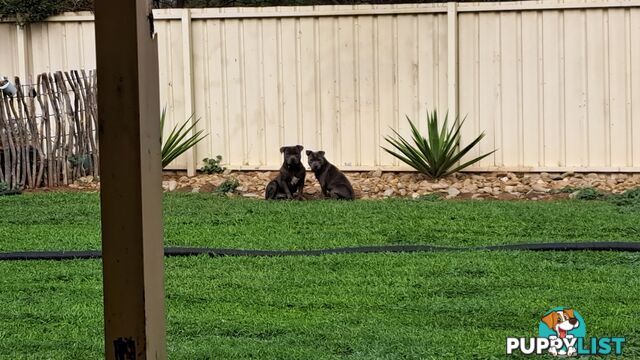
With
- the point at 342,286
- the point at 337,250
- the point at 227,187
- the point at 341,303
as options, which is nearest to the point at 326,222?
the point at 337,250

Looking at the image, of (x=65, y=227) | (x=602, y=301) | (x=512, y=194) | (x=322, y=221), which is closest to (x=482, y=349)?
(x=602, y=301)

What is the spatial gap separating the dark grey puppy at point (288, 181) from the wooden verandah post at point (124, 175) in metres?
9.12

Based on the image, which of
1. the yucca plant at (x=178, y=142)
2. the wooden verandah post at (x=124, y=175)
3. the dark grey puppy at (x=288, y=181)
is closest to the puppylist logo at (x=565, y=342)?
the wooden verandah post at (x=124, y=175)

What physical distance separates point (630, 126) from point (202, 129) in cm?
539

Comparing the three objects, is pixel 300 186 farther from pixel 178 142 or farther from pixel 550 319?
pixel 550 319

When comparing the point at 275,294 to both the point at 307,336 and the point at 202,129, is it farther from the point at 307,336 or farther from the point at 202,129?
the point at 202,129

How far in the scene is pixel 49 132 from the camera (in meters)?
12.1

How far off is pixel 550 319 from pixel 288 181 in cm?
625

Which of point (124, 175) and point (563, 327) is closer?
point (124, 175)

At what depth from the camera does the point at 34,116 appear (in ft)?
39.7

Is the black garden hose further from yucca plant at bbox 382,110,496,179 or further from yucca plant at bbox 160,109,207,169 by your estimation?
yucca plant at bbox 160,109,207,169

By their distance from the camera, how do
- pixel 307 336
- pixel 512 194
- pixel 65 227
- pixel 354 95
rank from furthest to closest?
pixel 354 95, pixel 512 194, pixel 65 227, pixel 307 336

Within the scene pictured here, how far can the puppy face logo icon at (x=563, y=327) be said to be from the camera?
4.79 meters

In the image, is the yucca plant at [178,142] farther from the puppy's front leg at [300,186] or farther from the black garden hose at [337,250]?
the black garden hose at [337,250]
